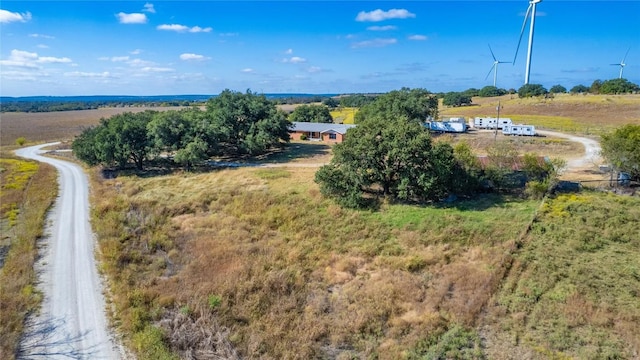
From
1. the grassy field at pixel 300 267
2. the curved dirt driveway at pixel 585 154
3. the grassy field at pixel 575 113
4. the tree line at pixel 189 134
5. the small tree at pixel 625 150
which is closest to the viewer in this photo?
the grassy field at pixel 300 267

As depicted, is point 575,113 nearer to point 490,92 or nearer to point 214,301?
point 490,92

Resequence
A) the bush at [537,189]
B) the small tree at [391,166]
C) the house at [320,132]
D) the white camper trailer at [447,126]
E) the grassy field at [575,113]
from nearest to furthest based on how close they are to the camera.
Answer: the small tree at [391,166] → the bush at [537,189] → the white camper trailer at [447,126] → the grassy field at [575,113] → the house at [320,132]

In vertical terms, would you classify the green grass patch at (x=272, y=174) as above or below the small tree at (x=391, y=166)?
below

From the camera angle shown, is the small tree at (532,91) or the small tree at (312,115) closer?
the small tree at (312,115)

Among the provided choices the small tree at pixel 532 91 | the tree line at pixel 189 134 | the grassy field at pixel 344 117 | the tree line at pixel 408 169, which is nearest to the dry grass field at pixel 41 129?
the tree line at pixel 189 134

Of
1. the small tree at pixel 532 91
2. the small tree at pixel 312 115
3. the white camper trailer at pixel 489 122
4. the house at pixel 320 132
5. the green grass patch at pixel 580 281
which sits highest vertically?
the small tree at pixel 532 91

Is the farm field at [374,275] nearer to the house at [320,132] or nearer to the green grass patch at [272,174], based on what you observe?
the green grass patch at [272,174]

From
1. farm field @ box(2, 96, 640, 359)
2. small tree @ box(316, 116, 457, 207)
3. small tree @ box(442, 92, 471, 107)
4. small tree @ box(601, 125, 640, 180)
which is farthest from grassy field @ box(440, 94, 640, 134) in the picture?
small tree @ box(316, 116, 457, 207)
